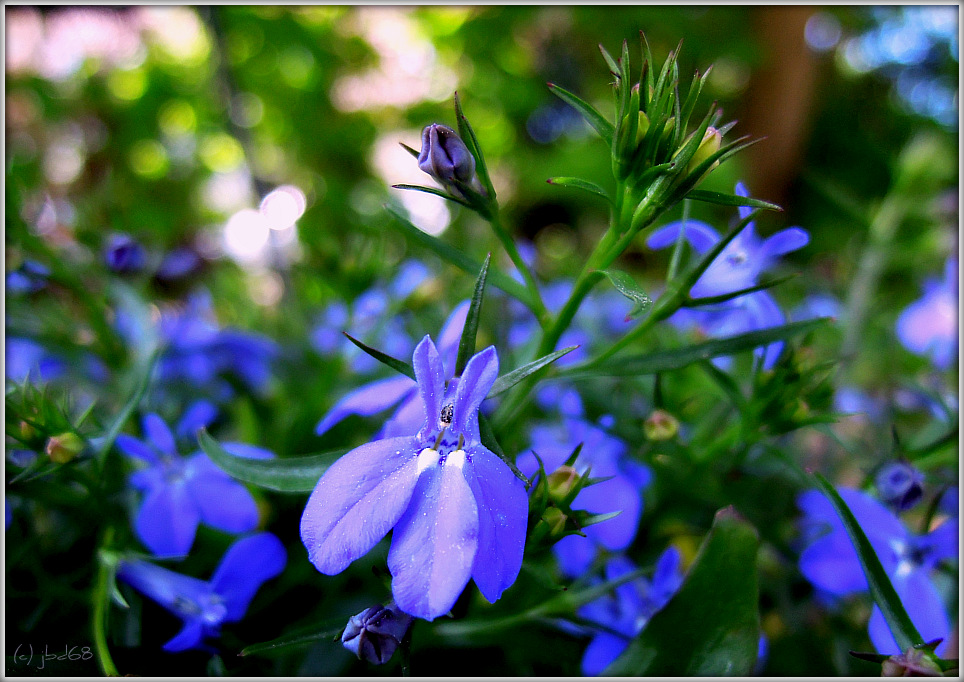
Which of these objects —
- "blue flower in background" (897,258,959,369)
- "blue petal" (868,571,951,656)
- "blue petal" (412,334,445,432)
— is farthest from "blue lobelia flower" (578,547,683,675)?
"blue flower in background" (897,258,959,369)

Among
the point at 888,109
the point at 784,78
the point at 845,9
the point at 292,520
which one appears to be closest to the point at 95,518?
the point at 292,520

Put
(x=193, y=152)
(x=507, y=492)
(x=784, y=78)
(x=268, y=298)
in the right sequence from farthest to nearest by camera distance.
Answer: (x=784, y=78)
(x=193, y=152)
(x=268, y=298)
(x=507, y=492)

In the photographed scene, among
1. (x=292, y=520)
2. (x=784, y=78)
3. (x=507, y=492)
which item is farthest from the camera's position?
(x=784, y=78)

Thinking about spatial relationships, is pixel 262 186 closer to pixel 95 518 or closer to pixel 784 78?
pixel 95 518

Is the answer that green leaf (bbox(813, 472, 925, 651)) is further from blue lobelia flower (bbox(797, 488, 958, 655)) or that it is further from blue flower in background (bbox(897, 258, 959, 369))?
blue flower in background (bbox(897, 258, 959, 369))

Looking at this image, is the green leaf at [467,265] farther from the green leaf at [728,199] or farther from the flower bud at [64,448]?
the flower bud at [64,448]

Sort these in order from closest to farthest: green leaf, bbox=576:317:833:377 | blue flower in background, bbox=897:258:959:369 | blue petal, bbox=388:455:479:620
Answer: blue petal, bbox=388:455:479:620, green leaf, bbox=576:317:833:377, blue flower in background, bbox=897:258:959:369

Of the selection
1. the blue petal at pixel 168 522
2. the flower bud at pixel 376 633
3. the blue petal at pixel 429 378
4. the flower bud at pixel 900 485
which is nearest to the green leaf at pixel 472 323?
the blue petal at pixel 429 378
